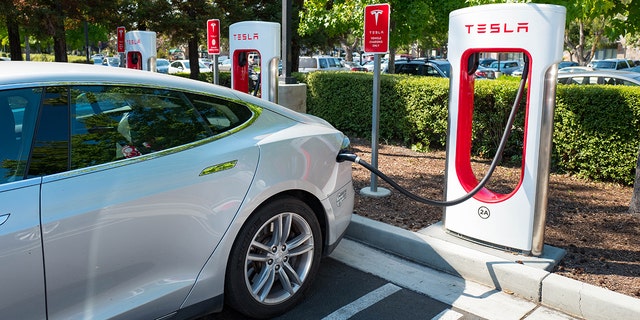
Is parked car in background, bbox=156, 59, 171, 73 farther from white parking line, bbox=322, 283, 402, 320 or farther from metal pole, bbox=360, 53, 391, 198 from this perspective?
white parking line, bbox=322, 283, 402, 320

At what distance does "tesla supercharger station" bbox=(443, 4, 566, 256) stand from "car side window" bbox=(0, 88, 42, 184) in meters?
3.08

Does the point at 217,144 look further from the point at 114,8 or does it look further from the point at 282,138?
the point at 114,8

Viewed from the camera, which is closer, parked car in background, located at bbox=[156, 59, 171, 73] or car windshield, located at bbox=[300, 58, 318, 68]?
car windshield, located at bbox=[300, 58, 318, 68]

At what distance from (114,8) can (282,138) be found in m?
19.2

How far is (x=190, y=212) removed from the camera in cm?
297

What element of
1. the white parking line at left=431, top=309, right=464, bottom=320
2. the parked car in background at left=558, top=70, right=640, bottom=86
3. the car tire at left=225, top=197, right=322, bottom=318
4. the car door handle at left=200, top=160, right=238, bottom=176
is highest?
the parked car in background at left=558, top=70, right=640, bottom=86

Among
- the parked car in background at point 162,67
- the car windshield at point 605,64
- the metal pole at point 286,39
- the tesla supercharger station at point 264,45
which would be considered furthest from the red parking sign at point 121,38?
the car windshield at point 605,64

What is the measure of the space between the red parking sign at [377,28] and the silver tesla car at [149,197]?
7.09ft

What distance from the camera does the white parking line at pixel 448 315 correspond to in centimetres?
364

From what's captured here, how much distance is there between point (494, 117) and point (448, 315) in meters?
4.56

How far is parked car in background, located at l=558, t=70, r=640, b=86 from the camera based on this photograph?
9337mm

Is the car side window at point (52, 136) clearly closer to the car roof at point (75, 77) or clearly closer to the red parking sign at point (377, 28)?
the car roof at point (75, 77)

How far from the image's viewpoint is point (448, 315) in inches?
145

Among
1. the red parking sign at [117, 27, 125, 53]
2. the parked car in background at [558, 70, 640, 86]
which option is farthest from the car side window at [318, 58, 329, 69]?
the parked car in background at [558, 70, 640, 86]
